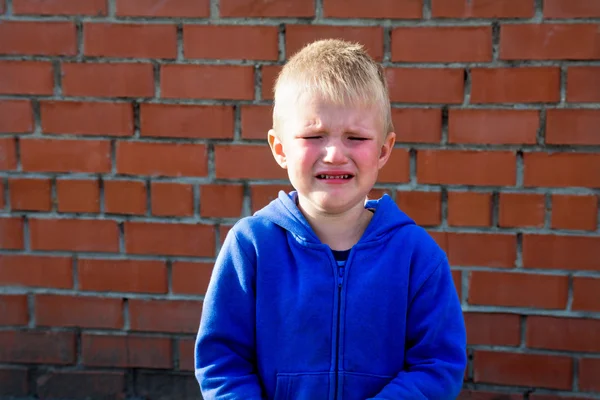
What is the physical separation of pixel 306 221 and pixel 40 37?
1.30 m

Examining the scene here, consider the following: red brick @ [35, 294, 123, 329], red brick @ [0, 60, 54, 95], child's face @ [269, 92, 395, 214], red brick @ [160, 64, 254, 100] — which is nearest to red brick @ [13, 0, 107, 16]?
red brick @ [0, 60, 54, 95]

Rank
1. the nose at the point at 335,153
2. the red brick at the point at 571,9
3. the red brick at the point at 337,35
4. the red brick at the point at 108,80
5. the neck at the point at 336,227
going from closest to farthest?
the nose at the point at 335,153, the neck at the point at 336,227, the red brick at the point at 571,9, the red brick at the point at 337,35, the red brick at the point at 108,80

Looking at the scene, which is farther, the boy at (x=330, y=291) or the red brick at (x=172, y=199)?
the red brick at (x=172, y=199)

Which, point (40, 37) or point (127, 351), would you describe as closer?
point (40, 37)

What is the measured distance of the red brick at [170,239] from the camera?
7.93ft

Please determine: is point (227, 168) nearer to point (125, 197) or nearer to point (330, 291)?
point (125, 197)

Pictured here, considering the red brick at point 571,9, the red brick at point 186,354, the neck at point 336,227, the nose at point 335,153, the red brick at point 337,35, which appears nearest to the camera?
the nose at point 335,153

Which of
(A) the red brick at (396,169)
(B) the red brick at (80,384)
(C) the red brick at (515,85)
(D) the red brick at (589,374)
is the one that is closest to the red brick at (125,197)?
(B) the red brick at (80,384)

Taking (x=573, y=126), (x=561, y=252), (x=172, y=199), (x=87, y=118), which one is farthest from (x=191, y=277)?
(x=573, y=126)

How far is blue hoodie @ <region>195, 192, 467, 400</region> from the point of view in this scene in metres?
1.57

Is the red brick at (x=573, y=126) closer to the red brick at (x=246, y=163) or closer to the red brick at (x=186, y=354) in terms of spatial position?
the red brick at (x=246, y=163)

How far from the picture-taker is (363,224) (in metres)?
1.71

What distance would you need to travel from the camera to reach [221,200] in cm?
239

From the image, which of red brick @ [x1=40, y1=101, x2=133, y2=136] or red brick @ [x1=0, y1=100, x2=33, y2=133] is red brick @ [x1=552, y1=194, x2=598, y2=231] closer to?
red brick @ [x1=40, y1=101, x2=133, y2=136]
